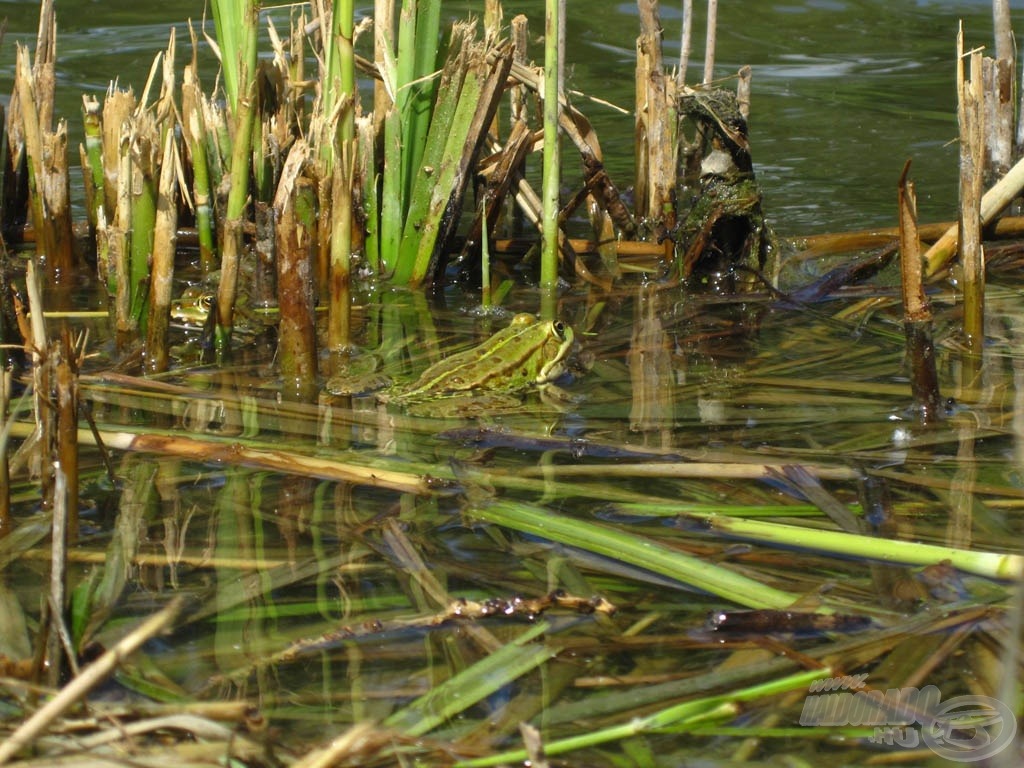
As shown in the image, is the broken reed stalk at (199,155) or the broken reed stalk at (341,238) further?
the broken reed stalk at (199,155)

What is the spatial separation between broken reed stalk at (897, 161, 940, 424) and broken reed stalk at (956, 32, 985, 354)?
0.58 m

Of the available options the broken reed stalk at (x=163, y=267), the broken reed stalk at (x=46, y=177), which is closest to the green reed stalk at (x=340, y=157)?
the broken reed stalk at (x=163, y=267)

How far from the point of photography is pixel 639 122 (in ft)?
22.7

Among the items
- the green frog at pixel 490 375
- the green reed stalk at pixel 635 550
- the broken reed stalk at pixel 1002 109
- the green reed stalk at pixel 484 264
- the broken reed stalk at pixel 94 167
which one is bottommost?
the green reed stalk at pixel 635 550

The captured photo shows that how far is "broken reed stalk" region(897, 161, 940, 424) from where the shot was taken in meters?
4.23

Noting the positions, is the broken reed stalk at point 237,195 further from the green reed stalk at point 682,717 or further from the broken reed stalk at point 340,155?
the green reed stalk at point 682,717

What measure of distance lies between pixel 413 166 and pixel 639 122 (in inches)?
62.0

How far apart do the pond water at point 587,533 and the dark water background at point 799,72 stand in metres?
2.82

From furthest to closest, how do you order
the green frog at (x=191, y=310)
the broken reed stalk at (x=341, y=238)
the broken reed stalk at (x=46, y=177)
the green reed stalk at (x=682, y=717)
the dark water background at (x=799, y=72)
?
the dark water background at (x=799, y=72)
the broken reed stalk at (x=46, y=177)
the green frog at (x=191, y=310)
the broken reed stalk at (x=341, y=238)
the green reed stalk at (x=682, y=717)

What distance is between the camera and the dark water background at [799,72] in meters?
8.53

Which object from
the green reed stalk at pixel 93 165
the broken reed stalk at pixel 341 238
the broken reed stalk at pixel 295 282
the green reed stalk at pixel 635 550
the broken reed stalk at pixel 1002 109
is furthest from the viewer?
the broken reed stalk at pixel 1002 109

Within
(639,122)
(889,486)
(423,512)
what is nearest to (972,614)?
(889,486)

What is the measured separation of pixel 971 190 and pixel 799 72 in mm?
7528

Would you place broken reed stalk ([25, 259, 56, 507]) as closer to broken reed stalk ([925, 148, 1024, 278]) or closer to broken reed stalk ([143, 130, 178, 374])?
broken reed stalk ([143, 130, 178, 374])
